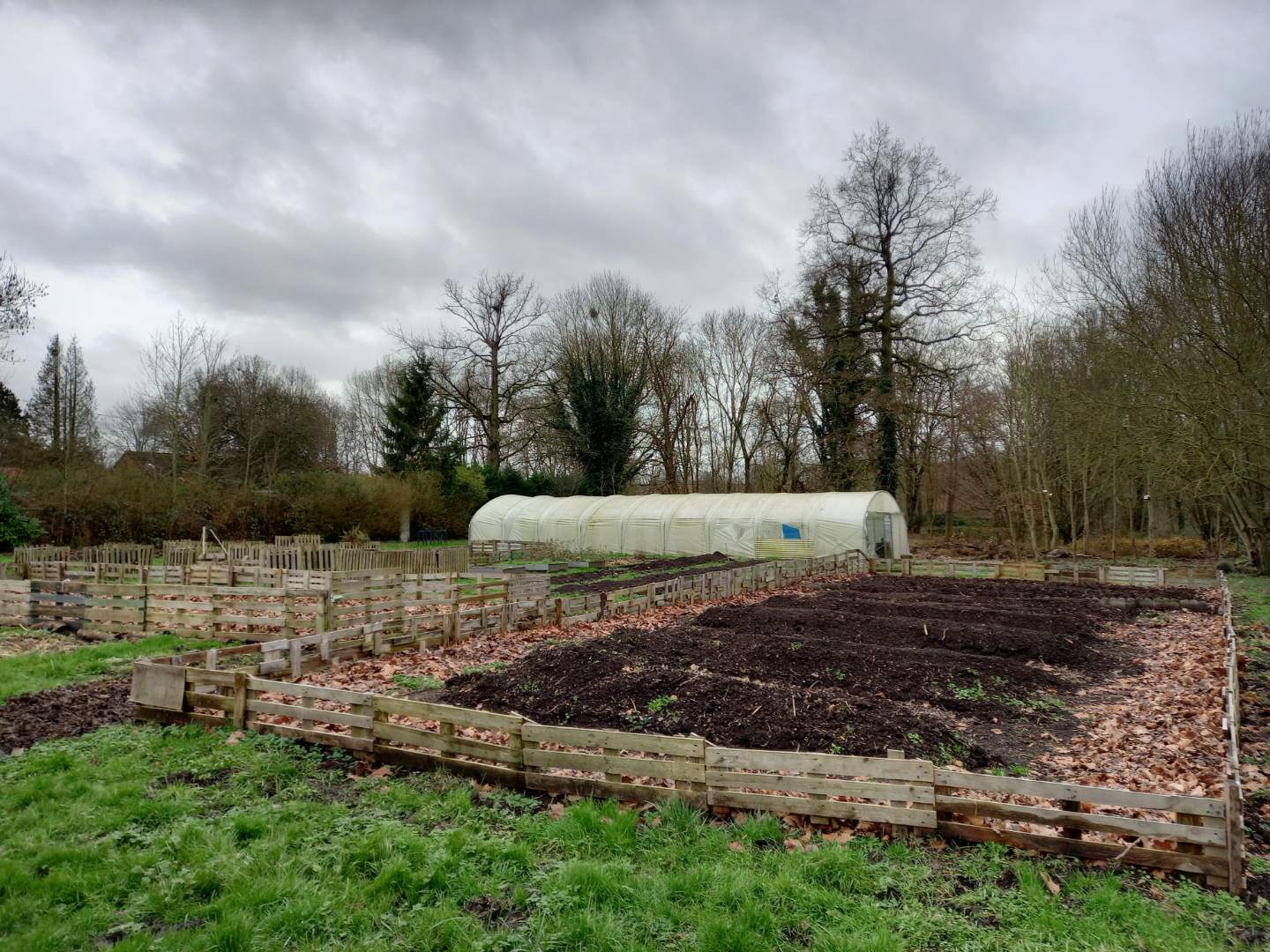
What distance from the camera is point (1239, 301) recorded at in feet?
44.8

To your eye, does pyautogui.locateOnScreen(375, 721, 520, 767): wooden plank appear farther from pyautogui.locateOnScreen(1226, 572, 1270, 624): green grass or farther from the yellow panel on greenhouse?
the yellow panel on greenhouse

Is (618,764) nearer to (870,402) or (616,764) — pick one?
(616,764)

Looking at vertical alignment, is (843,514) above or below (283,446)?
below

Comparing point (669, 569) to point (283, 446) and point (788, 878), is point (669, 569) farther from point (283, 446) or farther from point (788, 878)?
point (283, 446)

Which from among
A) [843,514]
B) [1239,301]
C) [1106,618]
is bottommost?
[1106,618]

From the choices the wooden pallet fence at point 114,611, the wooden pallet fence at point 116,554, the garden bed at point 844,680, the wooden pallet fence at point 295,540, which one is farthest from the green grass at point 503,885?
the wooden pallet fence at point 295,540

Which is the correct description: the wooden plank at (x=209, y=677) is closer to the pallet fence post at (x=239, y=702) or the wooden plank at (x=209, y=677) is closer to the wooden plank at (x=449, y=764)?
the pallet fence post at (x=239, y=702)

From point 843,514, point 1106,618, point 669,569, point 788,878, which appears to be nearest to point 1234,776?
point 788,878

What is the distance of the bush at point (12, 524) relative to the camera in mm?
24125

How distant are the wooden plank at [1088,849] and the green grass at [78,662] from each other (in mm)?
9614

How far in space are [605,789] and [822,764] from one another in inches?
61.4

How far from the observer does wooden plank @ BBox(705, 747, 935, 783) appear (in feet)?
15.1

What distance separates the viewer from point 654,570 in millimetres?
24484

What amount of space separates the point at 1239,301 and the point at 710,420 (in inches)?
1303
